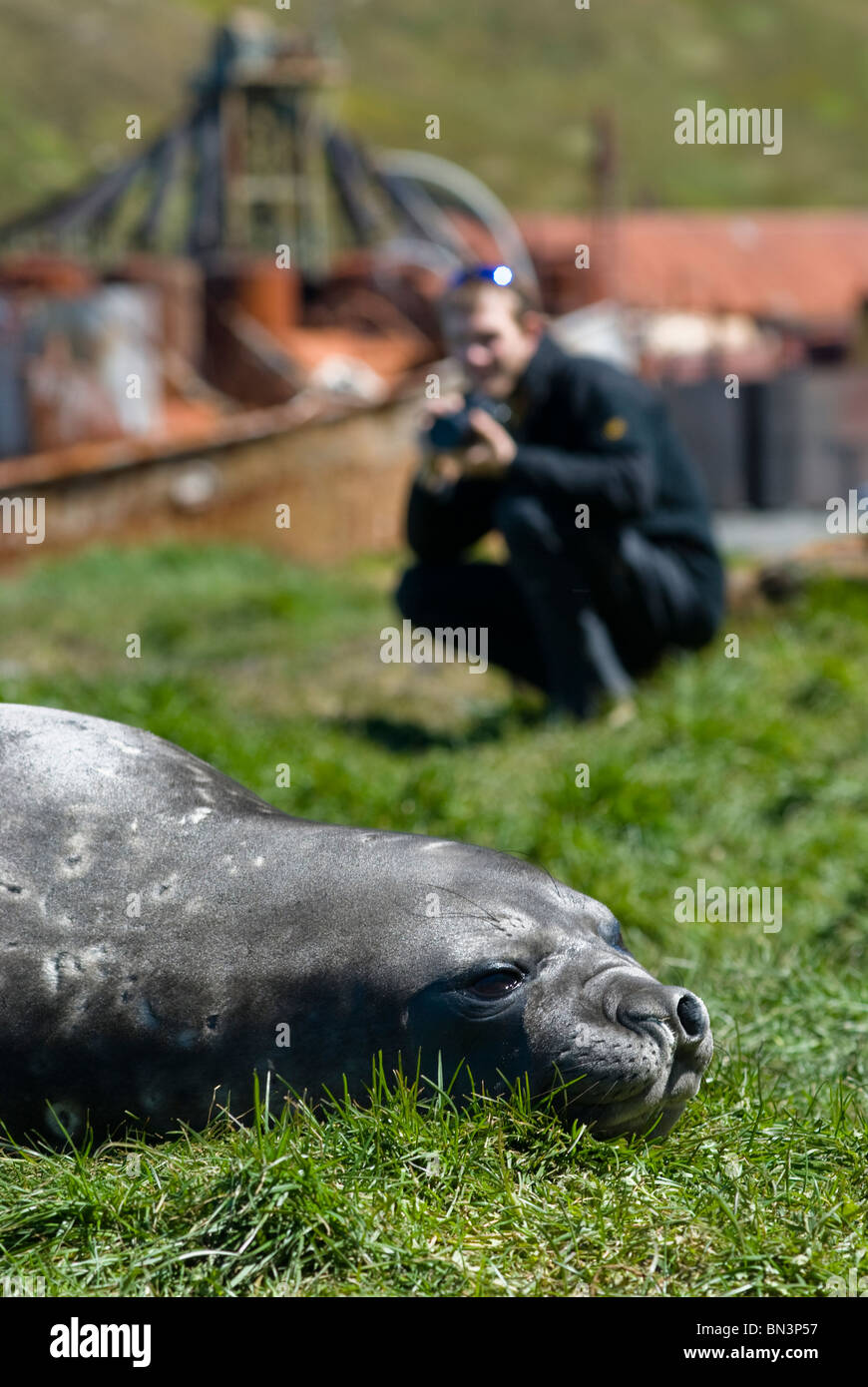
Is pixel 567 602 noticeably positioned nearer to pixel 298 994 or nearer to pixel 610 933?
pixel 610 933

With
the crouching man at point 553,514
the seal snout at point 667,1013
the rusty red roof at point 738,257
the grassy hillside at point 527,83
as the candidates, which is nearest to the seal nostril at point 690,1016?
the seal snout at point 667,1013

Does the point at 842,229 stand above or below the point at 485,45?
below

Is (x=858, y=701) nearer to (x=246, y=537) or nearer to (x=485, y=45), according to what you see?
(x=246, y=537)

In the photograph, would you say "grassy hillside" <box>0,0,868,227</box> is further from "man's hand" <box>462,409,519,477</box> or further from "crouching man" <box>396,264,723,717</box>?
"man's hand" <box>462,409,519,477</box>

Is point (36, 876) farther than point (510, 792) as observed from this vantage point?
No

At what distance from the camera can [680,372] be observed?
21.7 m

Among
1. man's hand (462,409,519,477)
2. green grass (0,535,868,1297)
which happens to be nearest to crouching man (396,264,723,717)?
man's hand (462,409,519,477)

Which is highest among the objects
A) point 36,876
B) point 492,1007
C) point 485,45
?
point 485,45

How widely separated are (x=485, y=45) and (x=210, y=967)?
544ft

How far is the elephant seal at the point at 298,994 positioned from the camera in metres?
2.40

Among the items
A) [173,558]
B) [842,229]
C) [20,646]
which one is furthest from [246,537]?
[842,229]

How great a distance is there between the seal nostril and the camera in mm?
3491

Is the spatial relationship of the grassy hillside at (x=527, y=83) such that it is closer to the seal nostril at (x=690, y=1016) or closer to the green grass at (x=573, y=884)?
the green grass at (x=573, y=884)
